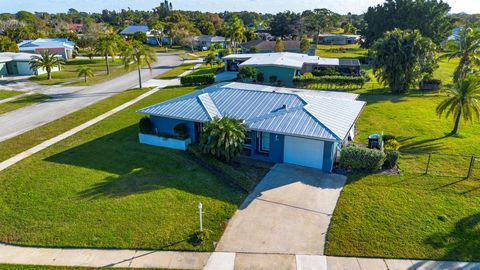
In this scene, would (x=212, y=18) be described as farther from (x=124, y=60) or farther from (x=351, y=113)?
(x=351, y=113)

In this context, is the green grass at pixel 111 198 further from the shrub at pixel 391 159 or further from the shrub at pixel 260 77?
the shrub at pixel 260 77

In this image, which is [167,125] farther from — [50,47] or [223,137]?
[50,47]

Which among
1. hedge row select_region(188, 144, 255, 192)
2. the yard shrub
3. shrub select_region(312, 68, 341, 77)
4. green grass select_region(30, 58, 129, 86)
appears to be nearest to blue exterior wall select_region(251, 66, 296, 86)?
shrub select_region(312, 68, 341, 77)

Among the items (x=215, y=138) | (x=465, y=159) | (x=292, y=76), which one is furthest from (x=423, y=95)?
(x=215, y=138)

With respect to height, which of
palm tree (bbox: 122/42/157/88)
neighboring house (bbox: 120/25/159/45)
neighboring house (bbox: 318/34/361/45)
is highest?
neighboring house (bbox: 120/25/159/45)

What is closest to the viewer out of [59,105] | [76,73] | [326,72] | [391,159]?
[391,159]

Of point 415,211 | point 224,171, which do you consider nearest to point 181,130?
point 224,171

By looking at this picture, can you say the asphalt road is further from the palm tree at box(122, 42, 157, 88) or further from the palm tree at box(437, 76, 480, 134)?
the palm tree at box(437, 76, 480, 134)

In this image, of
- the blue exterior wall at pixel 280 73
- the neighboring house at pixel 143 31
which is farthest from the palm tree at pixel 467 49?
the neighboring house at pixel 143 31
